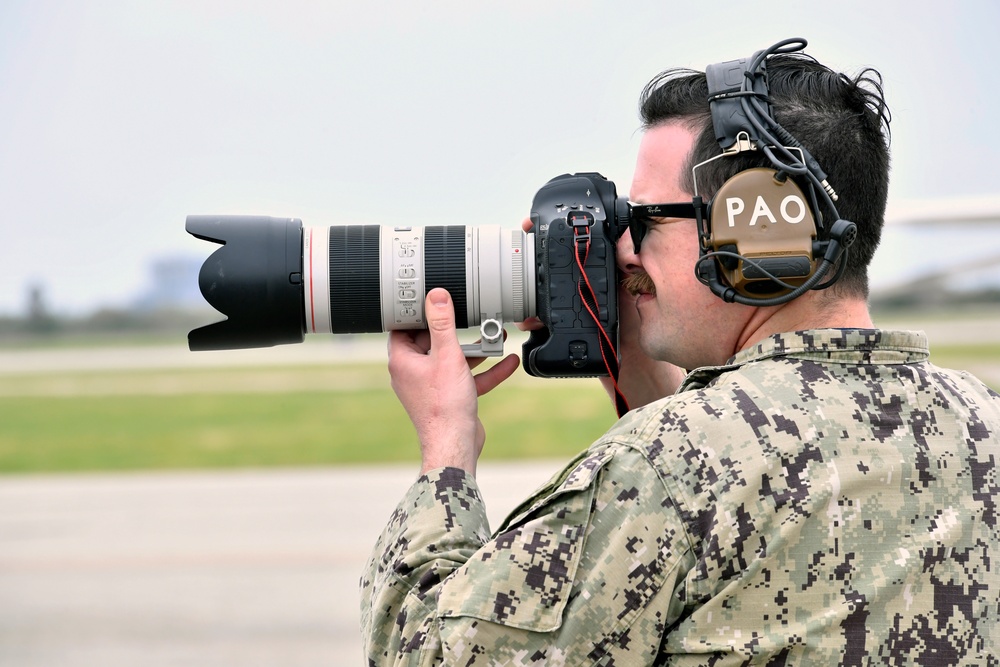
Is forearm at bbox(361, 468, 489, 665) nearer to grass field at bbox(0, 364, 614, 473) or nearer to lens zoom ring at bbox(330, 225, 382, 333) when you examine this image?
lens zoom ring at bbox(330, 225, 382, 333)

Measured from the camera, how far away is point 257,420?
1725 centimetres

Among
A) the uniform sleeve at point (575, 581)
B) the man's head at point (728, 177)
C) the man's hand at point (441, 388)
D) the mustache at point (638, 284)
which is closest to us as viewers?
the uniform sleeve at point (575, 581)

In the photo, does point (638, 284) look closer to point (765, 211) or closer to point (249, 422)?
point (765, 211)

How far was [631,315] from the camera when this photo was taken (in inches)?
73.6

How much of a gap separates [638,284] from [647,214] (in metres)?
0.23

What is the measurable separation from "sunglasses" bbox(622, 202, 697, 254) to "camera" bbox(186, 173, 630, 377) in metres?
0.19

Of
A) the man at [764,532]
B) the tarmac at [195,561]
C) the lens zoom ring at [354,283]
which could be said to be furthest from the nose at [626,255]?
the tarmac at [195,561]

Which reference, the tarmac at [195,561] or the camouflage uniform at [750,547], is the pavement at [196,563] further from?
the camouflage uniform at [750,547]

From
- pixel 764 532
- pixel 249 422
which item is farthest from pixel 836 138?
pixel 249 422

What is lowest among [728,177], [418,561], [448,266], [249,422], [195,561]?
[249,422]

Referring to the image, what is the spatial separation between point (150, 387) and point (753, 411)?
2388 cm

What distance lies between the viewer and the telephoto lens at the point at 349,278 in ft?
6.07

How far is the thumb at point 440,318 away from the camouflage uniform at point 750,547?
18.9 inches

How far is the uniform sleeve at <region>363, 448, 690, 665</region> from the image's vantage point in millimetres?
1186
